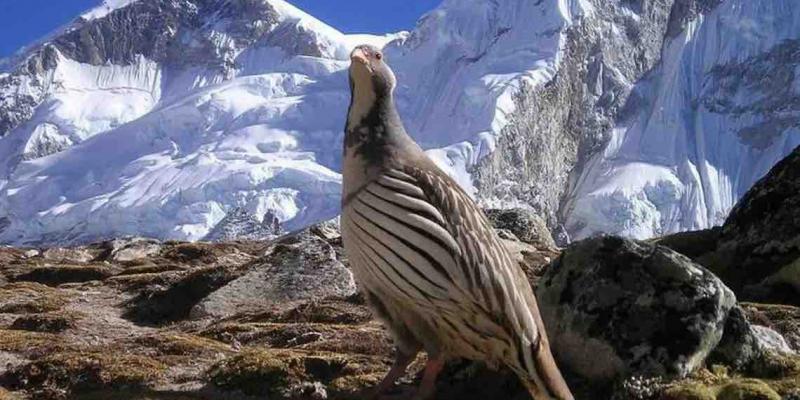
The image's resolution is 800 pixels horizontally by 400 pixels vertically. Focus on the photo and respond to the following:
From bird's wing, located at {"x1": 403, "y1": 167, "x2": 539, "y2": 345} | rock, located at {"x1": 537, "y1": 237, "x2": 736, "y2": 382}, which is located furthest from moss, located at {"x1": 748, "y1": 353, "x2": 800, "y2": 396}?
bird's wing, located at {"x1": 403, "y1": 167, "x2": 539, "y2": 345}

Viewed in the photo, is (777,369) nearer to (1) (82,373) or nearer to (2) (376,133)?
(2) (376,133)

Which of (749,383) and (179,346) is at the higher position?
(749,383)

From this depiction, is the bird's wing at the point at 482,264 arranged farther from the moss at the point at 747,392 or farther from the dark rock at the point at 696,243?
the dark rock at the point at 696,243

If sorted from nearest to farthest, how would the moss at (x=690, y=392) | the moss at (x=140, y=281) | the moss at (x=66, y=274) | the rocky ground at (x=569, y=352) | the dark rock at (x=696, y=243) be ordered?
the moss at (x=690, y=392), the rocky ground at (x=569, y=352), the dark rock at (x=696, y=243), the moss at (x=140, y=281), the moss at (x=66, y=274)

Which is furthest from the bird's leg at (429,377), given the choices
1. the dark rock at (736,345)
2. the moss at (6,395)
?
the moss at (6,395)

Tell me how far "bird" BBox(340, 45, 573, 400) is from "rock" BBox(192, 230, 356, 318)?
14.3 meters

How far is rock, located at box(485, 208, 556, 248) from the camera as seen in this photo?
46031 millimetres

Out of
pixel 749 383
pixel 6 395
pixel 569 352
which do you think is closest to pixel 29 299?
pixel 6 395

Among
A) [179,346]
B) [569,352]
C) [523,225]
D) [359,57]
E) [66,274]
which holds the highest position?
[359,57]

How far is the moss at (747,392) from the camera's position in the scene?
971 centimetres

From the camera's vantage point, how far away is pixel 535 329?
852 cm

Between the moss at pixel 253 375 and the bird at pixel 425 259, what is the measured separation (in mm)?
2559

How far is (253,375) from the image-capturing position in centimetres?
1120

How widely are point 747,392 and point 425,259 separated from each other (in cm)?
366
